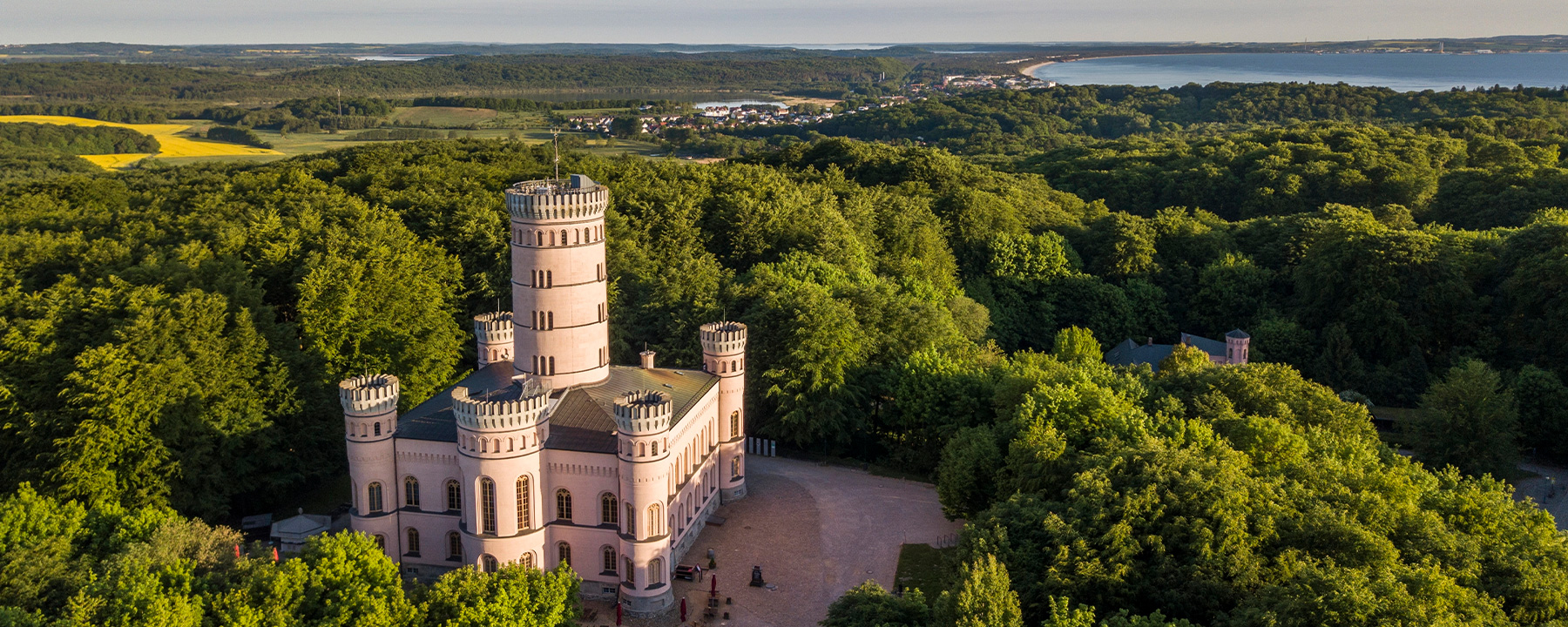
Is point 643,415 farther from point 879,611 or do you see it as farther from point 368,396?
point 879,611

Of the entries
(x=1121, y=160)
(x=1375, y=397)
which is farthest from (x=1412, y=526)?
(x=1121, y=160)

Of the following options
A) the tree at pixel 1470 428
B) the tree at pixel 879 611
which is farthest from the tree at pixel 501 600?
the tree at pixel 1470 428

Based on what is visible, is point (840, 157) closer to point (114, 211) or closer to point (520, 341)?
point (114, 211)

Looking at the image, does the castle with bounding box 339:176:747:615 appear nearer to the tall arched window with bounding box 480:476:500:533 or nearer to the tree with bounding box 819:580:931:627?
the tall arched window with bounding box 480:476:500:533

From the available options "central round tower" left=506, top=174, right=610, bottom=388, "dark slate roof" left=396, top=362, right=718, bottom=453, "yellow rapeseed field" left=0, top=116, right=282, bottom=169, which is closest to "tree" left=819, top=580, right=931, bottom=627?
"dark slate roof" left=396, top=362, right=718, bottom=453

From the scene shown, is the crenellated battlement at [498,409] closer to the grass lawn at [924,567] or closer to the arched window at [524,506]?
the arched window at [524,506]

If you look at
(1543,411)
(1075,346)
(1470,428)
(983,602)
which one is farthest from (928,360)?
(1543,411)
